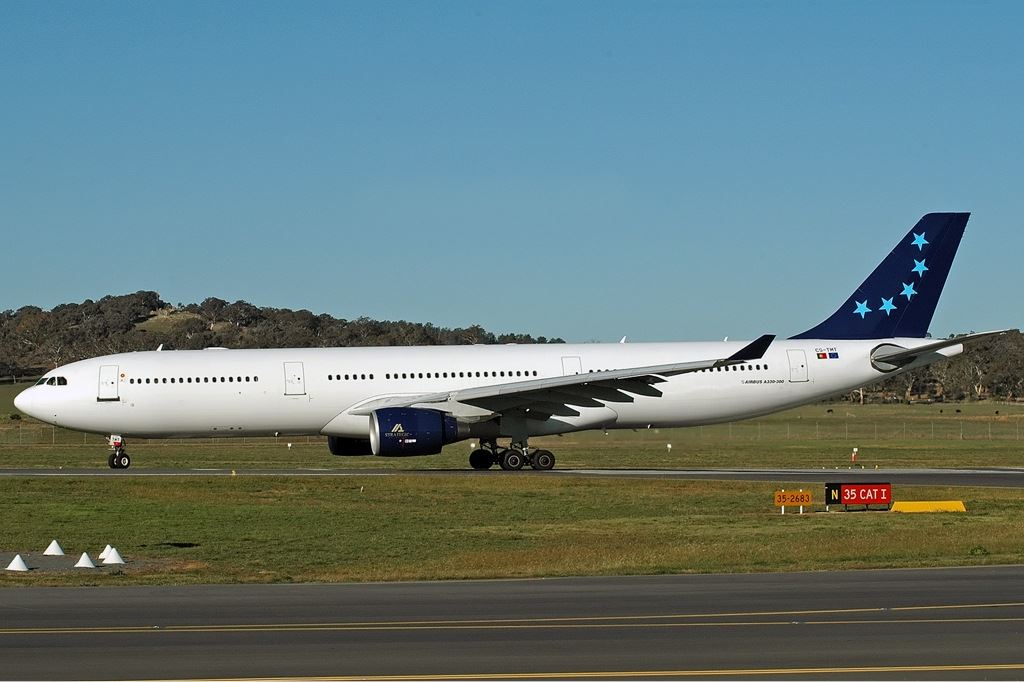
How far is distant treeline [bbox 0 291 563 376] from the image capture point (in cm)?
13425

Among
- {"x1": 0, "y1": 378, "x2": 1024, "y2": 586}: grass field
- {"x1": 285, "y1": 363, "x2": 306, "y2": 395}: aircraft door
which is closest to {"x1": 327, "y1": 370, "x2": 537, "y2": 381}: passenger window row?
{"x1": 285, "y1": 363, "x2": 306, "y2": 395}: aircraft door

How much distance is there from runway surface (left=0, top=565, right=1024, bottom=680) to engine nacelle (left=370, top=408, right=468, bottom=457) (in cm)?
1802

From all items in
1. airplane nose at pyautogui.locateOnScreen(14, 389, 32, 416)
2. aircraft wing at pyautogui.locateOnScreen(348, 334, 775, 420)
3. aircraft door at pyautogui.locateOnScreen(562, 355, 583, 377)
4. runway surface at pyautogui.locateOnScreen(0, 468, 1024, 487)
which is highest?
aircraft door at pyautogui.locateOnScreen(562, 355, 583, 377)

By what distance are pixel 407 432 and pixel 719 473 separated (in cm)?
856

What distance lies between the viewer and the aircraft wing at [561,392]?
36906mm

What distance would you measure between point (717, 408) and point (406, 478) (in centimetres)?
967

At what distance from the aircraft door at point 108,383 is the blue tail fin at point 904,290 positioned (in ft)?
64.0

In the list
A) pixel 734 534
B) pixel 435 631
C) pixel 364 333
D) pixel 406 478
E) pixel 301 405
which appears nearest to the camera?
pixel 435 631

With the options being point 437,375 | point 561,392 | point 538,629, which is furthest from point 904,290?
point 538,629

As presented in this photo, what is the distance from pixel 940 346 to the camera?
130ft

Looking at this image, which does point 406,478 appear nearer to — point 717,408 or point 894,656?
point 717,408

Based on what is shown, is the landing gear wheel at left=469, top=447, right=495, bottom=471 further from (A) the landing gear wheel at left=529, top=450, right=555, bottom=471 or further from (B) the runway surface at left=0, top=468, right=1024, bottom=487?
(A) the landing gear wheel at left=529, top=450, right=555, bottom=471

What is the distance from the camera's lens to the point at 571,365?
39750 millimetres

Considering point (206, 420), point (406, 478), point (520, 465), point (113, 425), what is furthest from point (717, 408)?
point (113, 425)
